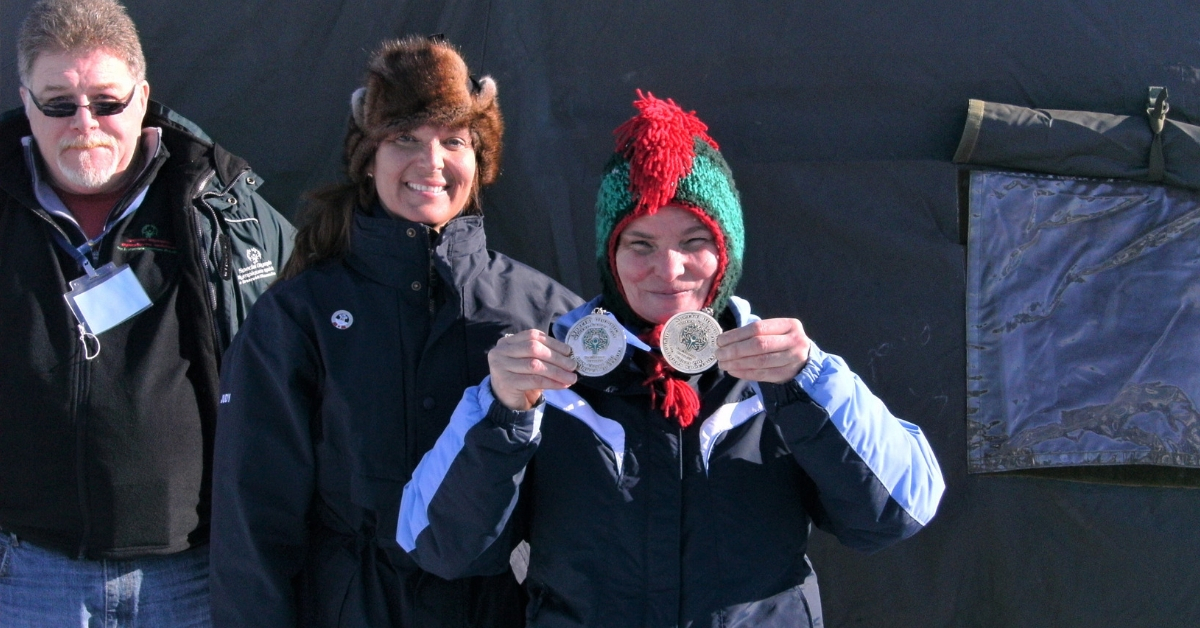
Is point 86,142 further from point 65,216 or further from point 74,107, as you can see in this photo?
point 65,216

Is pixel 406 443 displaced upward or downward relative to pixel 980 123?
downward

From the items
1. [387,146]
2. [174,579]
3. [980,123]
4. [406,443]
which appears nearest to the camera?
[406,443]

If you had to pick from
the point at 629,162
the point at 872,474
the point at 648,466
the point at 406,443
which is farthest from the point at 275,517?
the point at 872,474

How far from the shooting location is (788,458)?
6.64 ft

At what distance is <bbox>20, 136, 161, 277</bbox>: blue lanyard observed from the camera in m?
2.59

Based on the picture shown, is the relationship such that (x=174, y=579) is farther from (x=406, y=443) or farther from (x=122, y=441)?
(x=406, y=443)

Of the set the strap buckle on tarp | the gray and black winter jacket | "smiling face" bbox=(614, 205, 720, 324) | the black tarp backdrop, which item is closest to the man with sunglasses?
the gray and black winter jacket

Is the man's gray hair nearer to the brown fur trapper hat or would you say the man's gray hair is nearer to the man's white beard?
the man's white beard

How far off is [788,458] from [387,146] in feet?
3.91

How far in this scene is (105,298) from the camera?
99.7 inches

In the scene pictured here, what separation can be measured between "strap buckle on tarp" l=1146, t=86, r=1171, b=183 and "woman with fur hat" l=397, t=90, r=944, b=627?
4.94 feet

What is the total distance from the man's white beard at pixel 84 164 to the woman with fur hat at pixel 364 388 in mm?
637

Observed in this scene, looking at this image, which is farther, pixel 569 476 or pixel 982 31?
pixel 982 31

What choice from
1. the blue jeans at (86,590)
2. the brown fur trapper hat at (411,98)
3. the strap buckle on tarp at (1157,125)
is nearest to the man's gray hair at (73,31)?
the brown fur trapper hat at (411,98)
